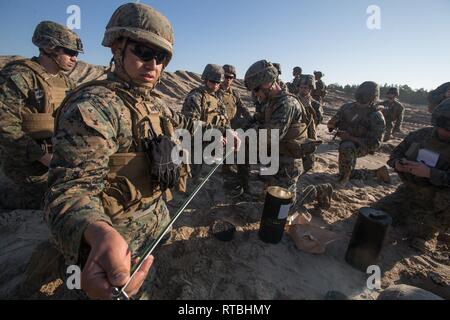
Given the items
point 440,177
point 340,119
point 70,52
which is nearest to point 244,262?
point 440,177

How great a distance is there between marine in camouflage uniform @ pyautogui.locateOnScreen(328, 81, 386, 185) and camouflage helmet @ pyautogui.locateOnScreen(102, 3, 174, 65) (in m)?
5.75

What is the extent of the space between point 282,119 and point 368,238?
222 cm

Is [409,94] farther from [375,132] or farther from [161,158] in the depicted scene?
[161,158]

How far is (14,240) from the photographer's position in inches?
138

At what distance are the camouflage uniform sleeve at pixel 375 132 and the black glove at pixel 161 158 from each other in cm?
590

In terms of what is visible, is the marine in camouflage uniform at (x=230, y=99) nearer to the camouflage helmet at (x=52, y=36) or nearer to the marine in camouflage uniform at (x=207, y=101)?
the marine in camouflage uniform at (x=207, y=101)

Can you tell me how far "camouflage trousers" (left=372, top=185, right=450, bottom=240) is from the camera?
4.11m

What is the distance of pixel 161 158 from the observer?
1.93 metres

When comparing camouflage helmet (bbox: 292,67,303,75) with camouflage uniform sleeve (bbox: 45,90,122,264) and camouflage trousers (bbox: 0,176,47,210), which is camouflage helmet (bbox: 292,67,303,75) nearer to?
camouflage trousers (bbox: 0,176,47,210)

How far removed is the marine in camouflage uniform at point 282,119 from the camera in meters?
4.38

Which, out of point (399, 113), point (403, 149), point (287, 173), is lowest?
point (287, 173)

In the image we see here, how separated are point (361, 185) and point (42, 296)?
701 cm
